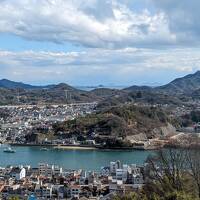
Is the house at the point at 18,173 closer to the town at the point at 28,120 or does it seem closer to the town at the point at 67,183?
the town at the point at 67,183

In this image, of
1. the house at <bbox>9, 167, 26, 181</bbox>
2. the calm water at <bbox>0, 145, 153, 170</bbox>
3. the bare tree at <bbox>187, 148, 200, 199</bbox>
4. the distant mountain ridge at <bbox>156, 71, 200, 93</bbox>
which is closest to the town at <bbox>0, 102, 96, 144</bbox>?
the calm water at <bbox>0, 145, 153, 170</bbox>

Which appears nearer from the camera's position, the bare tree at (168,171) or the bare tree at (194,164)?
the bare tree at (168,171)

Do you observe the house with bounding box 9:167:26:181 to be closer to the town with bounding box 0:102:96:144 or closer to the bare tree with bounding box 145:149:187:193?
the bare tree with bounding box 145:149:187:193

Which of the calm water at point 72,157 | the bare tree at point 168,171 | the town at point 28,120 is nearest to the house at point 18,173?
the calm water at point 72,157

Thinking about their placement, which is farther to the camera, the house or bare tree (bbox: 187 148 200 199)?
the house

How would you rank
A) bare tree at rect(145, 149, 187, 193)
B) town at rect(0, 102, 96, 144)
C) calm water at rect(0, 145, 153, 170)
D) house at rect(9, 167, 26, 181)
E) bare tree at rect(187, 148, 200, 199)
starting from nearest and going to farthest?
bare tree at rect(145, 149, 187, 193) < bare tree at rect(187, 148, 200, 199) < house at rect(9, 167, 26, 181) < calm water at rect(0, 145, 153, 170) < town at rect(0, 102, 96, 144)

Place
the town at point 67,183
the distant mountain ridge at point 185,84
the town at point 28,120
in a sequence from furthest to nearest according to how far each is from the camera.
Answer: the distant mountain ridge at point 185,84 → the town at point 28,120 → the town at point 67,183

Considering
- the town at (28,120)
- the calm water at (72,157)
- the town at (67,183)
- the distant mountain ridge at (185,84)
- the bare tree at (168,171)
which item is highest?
the distant mountain ridge at (185,84)
